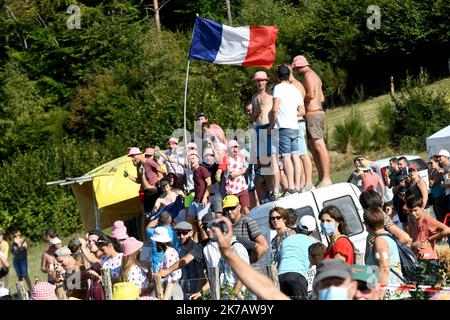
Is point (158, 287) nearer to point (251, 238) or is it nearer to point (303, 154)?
point (251, 238)

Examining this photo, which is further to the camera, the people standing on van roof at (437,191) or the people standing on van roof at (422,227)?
the people standing on van roof at (437,191)

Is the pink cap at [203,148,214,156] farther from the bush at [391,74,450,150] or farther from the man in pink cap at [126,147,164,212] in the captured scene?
the bush at [391,74,450,150]

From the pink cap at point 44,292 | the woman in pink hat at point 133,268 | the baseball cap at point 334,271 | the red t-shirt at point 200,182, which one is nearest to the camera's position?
the baseball cap at point 334,271

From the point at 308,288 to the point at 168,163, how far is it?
6.30 m

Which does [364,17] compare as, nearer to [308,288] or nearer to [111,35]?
[111,35]

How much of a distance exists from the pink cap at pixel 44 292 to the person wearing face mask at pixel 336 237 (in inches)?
131

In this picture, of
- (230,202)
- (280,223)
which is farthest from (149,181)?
(280,223)

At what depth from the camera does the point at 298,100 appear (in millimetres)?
13781

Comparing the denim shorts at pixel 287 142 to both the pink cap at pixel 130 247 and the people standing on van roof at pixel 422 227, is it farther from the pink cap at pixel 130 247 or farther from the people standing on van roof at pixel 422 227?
the pink cap at pixel 130 247

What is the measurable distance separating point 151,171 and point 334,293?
9.68 metres

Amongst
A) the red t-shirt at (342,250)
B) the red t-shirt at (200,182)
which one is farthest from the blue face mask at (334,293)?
the red t-shirt at (200,182)

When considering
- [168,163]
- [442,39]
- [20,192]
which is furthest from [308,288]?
[442,39]

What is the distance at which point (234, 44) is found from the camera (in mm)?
18344

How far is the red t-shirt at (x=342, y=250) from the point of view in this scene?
935cm
